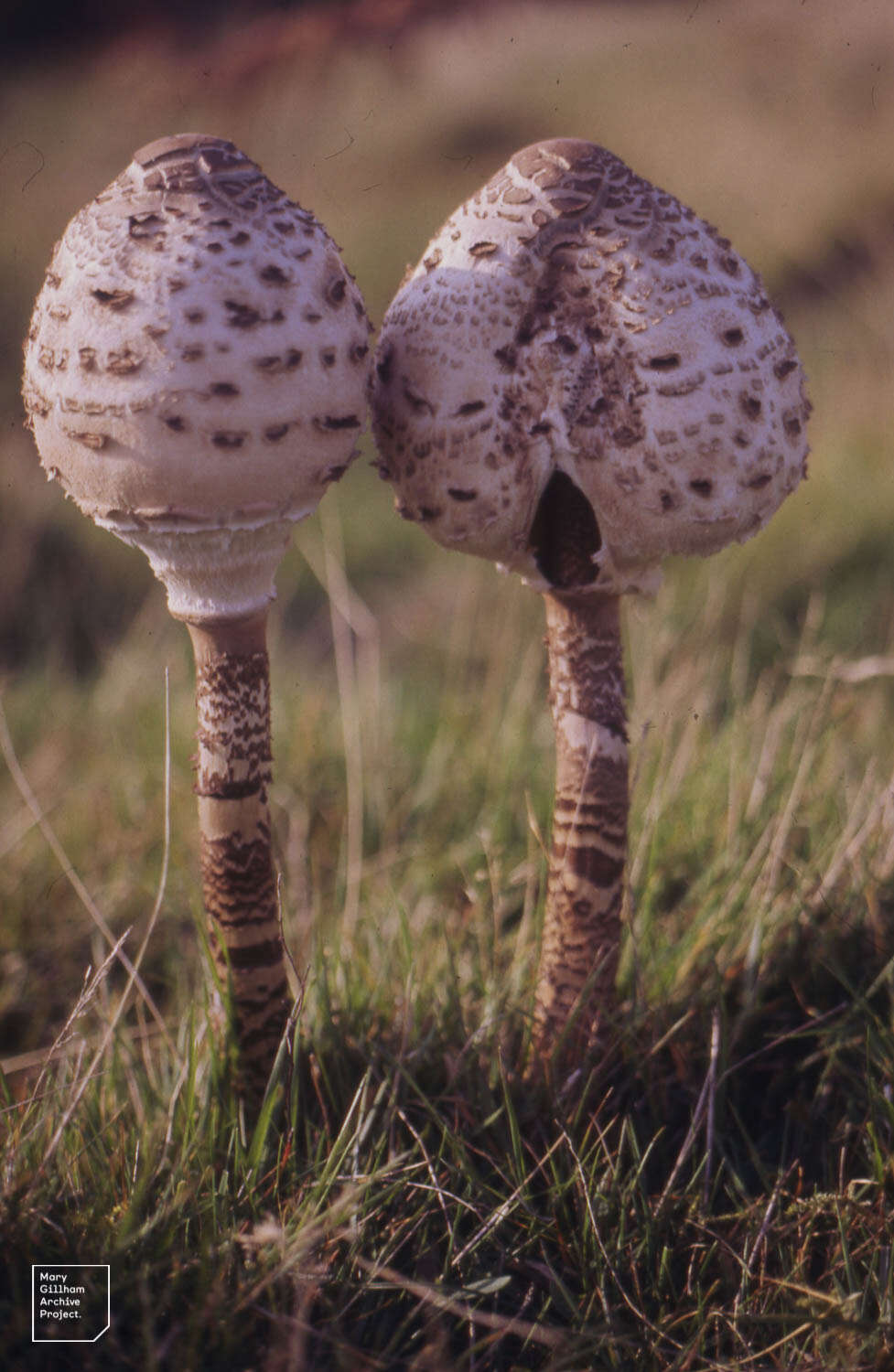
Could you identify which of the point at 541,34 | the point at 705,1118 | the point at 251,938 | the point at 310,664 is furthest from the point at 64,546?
the point at 705,1118

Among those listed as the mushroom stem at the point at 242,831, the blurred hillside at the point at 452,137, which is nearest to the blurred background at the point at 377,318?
the blurred hillside at the point at 452,137

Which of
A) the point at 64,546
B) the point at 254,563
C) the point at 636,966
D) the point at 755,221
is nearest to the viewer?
the point at 254,563

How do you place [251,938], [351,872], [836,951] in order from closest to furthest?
[251,938] → [836,951] → [351,872]

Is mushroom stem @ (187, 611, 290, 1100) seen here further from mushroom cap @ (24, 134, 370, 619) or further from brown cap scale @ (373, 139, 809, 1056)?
brown cap scale @ (373, 139, 809, 1056)

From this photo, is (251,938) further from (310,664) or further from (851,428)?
(851,428)

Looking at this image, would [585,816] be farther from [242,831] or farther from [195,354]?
[195,354]

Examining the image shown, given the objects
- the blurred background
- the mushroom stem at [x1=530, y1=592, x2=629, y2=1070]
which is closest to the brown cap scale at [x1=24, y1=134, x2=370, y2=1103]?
the mushroom stem at [x1=530, y1=592, x2=629, y2=1070]
